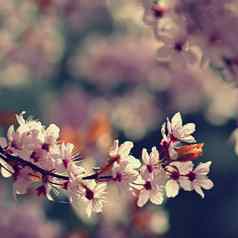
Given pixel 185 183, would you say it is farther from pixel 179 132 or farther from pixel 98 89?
pixel 98 89

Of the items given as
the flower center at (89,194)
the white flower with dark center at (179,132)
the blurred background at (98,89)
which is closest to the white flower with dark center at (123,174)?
the flower center at (89,194)

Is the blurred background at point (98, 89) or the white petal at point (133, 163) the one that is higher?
the white petal at point (133, 163)


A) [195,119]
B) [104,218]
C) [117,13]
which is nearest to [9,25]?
[117,13]

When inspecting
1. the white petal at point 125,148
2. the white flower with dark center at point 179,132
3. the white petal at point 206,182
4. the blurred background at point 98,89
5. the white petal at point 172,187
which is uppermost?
the white flower with dark center at point 179,132

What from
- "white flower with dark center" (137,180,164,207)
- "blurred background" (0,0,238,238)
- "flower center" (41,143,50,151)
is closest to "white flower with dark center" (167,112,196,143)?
"white flower with dark center" (137,180,164,207)

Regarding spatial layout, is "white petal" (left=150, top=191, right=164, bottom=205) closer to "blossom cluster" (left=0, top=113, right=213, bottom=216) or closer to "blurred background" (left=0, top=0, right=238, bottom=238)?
"blossom cluster" (left=0, top=113, right=213, bottom=216)

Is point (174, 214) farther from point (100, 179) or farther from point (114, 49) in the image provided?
point (100, 179)

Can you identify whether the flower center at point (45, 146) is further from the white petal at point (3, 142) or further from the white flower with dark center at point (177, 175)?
the white flower with dark center at point (177, 175)
